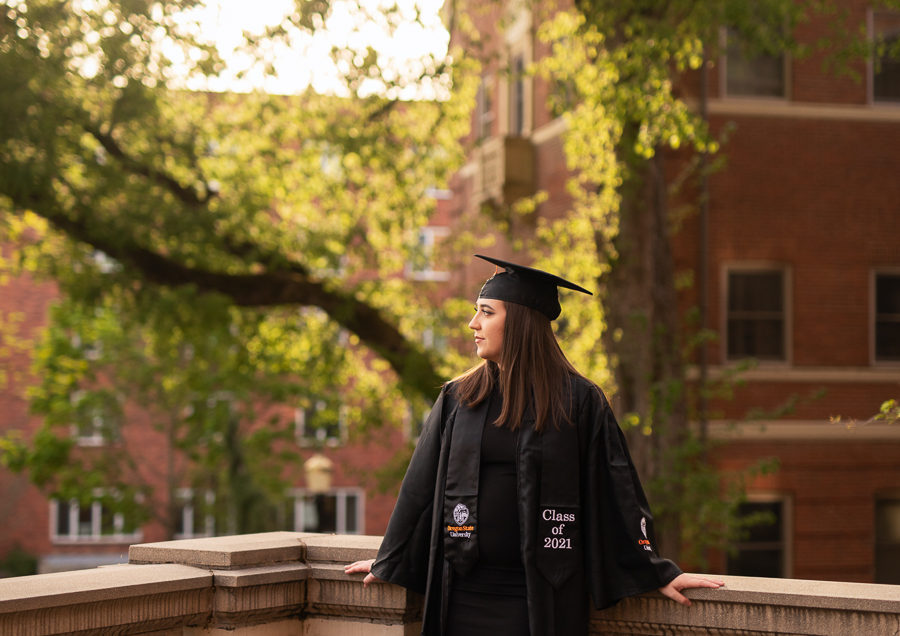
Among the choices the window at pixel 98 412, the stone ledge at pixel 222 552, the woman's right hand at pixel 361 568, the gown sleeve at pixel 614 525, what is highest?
the gown sleeve at pixel 614 525

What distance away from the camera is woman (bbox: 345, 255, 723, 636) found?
12.4 ft

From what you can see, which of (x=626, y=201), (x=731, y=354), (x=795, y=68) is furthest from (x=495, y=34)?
(x=626, y=201)

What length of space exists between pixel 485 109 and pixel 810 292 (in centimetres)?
897

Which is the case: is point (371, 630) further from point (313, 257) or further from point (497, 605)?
point (313, 257)

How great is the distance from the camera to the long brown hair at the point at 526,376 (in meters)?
3.87

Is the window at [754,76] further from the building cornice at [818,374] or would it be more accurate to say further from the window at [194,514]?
the window at [194,514]

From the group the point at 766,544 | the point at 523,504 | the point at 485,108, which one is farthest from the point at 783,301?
the point at 523,504

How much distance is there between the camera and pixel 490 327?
13.1ft

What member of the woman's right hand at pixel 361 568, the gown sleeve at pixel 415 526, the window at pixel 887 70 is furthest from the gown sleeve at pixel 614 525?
the window at pixel 887 70

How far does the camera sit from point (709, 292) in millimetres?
16562

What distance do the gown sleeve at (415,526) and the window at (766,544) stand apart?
519 inches

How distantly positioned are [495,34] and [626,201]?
1042 centimetres

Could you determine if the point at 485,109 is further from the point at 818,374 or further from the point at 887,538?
the point at 887,538

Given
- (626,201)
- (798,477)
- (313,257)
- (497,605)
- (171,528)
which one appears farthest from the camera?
(171,528)
